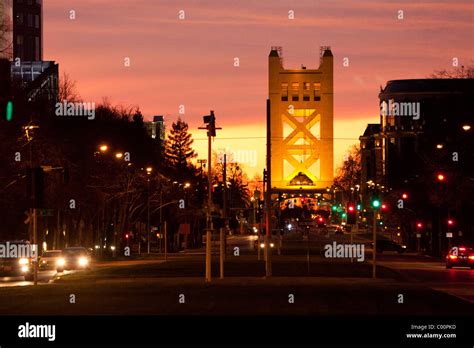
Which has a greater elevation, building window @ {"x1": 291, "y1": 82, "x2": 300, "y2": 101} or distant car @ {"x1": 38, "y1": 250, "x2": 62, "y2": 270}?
building window @ {"x1": 291, "y1": 82, "x2": 300, "y2": 101}

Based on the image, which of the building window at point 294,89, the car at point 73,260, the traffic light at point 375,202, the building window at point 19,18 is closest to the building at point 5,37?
the car at point 73,260

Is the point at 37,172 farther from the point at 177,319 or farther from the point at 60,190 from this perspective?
the point at 60,190

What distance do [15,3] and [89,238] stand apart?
9629 cm

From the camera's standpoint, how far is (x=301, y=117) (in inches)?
7530

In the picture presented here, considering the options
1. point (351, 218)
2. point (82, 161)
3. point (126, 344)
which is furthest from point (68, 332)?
point (82, 161)

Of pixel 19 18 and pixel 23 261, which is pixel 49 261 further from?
pixel 19 18

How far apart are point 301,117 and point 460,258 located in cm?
12446

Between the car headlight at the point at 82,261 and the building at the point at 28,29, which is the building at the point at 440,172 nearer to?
the car headlight at the point at 82,261

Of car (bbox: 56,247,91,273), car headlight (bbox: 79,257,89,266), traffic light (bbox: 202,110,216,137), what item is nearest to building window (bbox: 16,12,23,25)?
car (bbox: 56,247,91,273)

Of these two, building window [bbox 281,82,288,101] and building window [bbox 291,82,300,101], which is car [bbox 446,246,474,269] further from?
building window [bbox 281,82,288,101]

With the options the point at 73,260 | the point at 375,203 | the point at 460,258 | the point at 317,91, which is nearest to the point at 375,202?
the point at 375,203

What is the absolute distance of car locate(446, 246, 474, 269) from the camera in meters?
67.8

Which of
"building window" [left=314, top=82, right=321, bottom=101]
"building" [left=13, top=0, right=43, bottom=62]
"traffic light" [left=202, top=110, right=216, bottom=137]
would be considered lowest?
"traffic light" [left=202, top=110, right=216, bottom=137]

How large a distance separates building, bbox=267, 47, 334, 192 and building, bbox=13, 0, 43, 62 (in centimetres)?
4089
